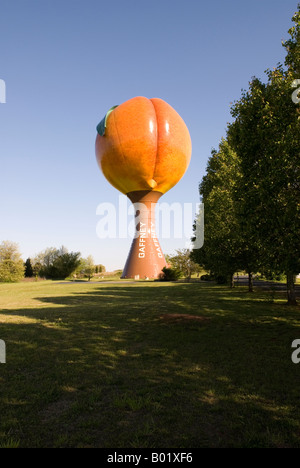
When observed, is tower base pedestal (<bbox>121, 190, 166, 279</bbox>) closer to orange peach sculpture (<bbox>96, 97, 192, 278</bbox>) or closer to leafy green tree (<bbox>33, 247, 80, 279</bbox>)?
orange peach sculpture (<bbox>96, 97, 192, 278</bbox>)

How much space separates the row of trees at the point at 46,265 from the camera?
204ft

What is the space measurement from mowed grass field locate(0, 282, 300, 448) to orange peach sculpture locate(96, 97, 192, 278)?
2799cm

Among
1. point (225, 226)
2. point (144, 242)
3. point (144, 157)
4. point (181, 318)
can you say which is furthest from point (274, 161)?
point (144, 242)

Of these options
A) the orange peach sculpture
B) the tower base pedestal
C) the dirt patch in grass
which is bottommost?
the dirt patch in grass

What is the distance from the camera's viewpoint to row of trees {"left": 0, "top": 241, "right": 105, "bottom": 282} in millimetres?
62125

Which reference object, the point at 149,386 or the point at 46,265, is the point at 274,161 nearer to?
the point at 149,386

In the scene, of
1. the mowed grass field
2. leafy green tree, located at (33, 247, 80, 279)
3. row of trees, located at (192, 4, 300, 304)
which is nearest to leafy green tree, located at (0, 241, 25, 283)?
leafy green tree, located at (33, 247, 80, 279)

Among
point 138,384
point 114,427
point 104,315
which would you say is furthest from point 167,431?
point 104,315

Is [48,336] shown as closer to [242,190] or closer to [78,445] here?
[78,445]

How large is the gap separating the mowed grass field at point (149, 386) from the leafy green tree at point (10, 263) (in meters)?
55.8

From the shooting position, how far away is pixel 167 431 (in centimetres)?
451

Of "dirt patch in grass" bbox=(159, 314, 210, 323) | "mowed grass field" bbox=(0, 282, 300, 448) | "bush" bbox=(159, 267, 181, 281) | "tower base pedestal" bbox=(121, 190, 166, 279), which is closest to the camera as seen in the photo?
"mowed grass field" bbox=(0, 282, 300, 448)

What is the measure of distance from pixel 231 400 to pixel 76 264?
215ft

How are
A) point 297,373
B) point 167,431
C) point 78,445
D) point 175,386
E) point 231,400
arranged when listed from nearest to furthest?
point 78,445, point 167,431, point 231,400, point 175,386, point 297,373
